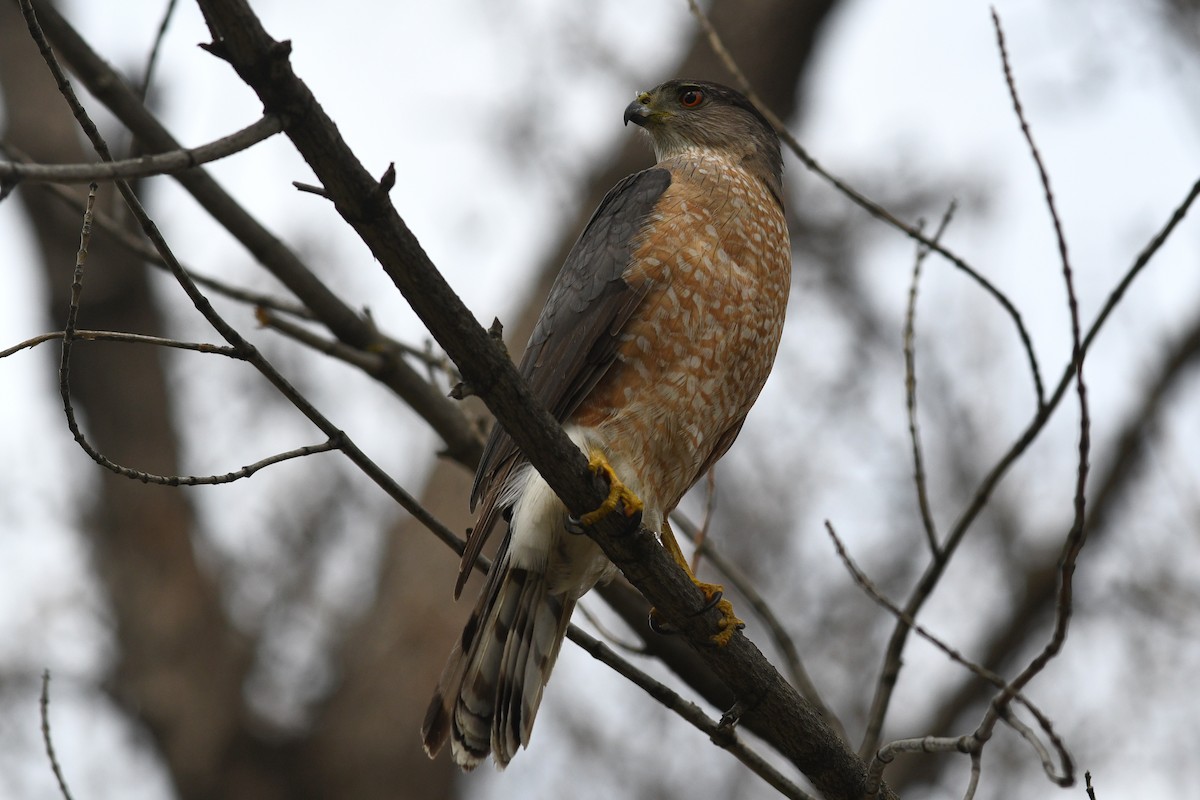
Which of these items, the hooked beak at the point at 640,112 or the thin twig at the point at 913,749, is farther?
the hooked beak at the point at 640,112

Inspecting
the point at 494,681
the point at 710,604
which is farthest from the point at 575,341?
the point at 494,681

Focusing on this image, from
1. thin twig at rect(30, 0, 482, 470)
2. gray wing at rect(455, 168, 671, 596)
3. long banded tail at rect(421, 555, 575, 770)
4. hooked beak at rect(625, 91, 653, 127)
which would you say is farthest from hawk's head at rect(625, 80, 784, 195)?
long banded tail at rect(421, 555, 575, 770)

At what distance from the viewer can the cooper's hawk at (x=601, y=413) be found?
136 inches

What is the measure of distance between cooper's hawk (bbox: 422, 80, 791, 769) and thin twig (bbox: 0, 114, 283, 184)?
165 cm

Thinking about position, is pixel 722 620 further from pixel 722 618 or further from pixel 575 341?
pixel 575 341

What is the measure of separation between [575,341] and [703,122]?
162cm

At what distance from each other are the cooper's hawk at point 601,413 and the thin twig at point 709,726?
318 mm

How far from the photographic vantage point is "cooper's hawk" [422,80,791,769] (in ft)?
11.4

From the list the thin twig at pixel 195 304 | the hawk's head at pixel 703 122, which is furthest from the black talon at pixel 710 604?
the hawk's head at pixel 703 122

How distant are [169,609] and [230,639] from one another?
1.65ft

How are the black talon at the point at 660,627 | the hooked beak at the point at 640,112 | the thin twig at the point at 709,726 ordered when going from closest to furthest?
the thin twig at the point at 709,726 → the black talon at the point at 660,627 → the hooked beak at the point at 640,112

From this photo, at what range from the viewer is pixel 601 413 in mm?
3488

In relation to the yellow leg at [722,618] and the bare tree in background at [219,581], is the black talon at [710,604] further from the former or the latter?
the bare tree in background at [219,581]

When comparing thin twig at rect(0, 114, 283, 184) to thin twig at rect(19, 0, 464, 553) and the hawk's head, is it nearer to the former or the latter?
thin twig at rect(19, 0, 464, 553)
